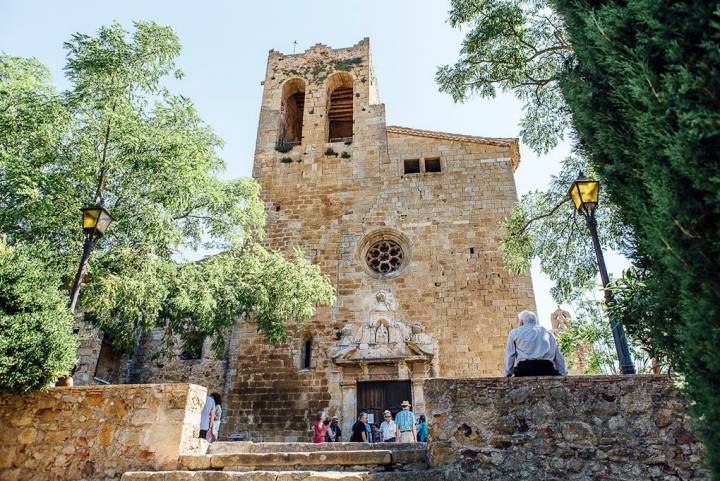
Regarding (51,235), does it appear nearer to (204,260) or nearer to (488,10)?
(204,260)

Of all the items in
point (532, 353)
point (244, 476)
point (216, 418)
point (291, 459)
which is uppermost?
point (532, 353)

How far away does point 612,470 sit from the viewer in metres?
3.88

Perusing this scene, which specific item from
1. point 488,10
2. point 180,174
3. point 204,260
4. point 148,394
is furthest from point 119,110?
point 488,10

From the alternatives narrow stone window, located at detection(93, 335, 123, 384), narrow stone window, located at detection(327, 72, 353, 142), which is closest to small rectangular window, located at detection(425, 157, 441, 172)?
narrow stone window, located at detection(327, 72, 353, 142)

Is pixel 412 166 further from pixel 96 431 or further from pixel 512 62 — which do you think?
pixel 96 431

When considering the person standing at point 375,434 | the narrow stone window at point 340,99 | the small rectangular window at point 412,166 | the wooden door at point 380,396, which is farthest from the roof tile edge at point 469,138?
the person standing at point 375,434

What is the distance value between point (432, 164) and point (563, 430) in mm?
11554

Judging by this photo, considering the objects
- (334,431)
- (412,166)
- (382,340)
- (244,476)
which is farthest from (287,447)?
(412,166)

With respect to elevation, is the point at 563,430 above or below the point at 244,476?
above

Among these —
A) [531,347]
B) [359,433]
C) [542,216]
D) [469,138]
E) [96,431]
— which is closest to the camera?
[531,347]

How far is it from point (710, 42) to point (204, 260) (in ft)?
30.8

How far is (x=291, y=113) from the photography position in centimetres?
1838

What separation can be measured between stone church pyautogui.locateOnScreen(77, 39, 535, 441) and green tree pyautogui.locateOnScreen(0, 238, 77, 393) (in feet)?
23.0

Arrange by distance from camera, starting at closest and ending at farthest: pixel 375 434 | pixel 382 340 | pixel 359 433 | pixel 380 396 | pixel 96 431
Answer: pixel 96 431
pixel 359 433
pixel 375 434
pixel 380 396
pixel 382 340
